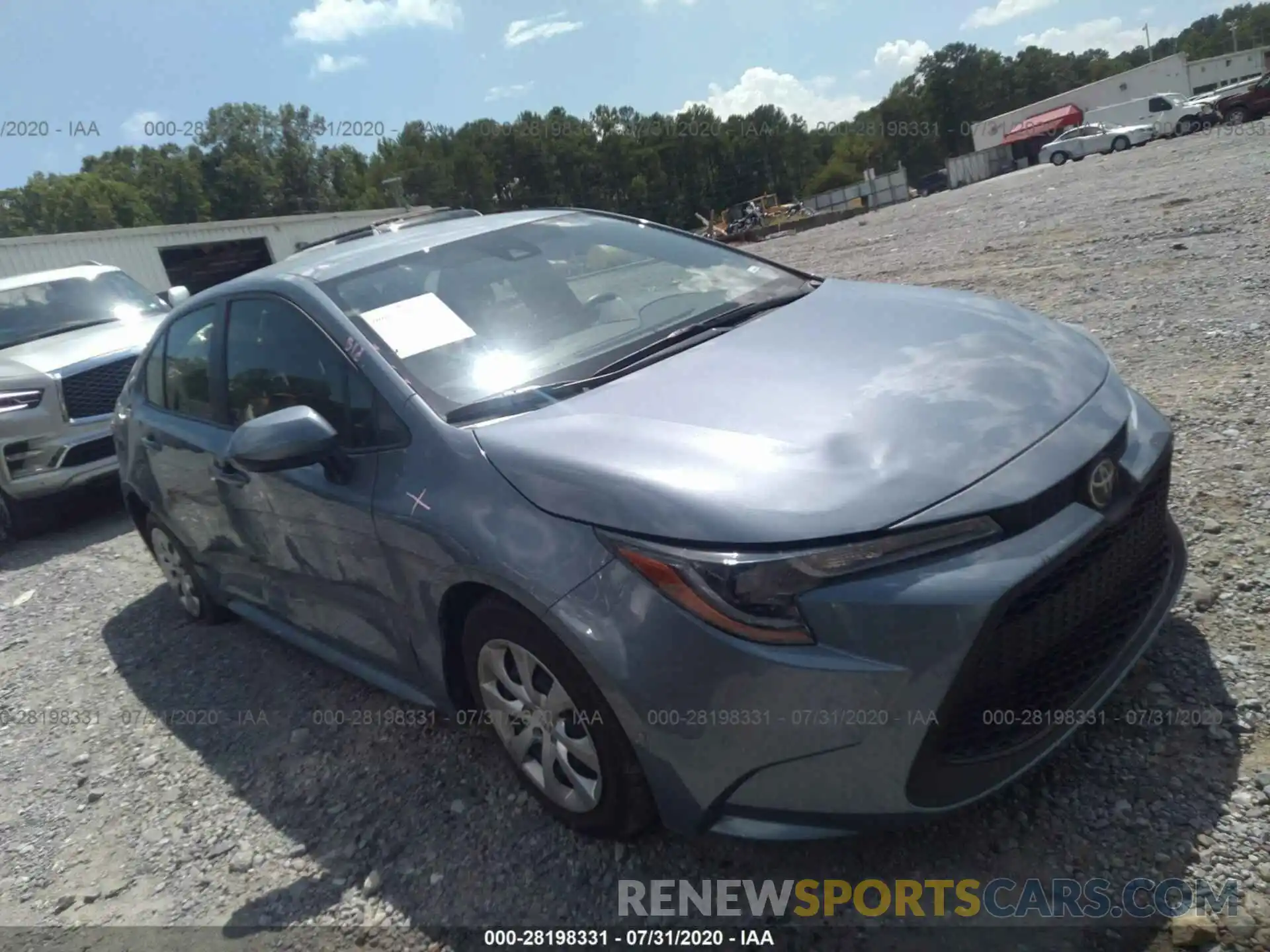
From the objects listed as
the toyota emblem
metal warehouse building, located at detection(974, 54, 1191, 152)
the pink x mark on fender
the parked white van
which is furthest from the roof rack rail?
metal warehouse building, located at detection(974, 54, 1191, 152)

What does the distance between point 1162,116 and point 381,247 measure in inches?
1701

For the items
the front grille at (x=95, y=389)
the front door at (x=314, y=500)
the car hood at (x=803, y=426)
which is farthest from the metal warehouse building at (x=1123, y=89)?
the front door at (x=314, y=500)

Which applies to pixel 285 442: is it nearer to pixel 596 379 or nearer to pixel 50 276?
pixel 596 379

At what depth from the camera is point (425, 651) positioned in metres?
2.71

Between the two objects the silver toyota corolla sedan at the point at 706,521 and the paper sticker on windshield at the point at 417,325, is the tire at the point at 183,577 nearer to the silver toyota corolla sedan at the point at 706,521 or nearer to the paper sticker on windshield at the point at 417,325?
the silver toyota corolla sedan at the point at 706,521

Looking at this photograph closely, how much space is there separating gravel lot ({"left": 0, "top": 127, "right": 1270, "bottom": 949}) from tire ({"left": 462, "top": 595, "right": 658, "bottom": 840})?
175 millimetres

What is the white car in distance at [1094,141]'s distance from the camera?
35500mm

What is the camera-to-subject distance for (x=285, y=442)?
2654 millimetres

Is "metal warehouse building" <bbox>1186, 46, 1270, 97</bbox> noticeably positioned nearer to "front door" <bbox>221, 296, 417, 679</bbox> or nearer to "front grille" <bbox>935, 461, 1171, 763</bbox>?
"front grille" <bbox>935, 461, 1171, 763</bbox>

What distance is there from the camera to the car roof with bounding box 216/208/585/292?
10.9 ft

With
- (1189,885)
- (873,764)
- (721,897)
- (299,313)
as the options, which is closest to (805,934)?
(721,897)

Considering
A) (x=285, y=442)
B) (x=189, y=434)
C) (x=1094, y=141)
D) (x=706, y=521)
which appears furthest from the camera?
(x=1094, y=141)

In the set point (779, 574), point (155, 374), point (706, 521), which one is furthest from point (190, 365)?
point (779, 574)

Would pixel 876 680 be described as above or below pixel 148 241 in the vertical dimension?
below
